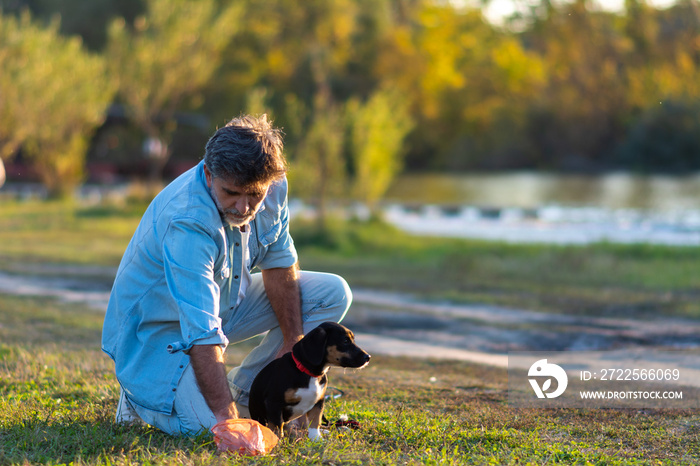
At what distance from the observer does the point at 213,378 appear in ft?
12.3

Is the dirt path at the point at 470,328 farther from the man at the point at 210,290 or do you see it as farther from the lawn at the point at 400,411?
the man at the point at 210,290

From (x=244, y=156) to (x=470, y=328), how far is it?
216 inches

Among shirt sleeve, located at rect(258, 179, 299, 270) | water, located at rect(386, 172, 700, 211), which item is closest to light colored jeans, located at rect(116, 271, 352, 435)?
shirt sleeve, located at rect(258, 179, 299, 270)

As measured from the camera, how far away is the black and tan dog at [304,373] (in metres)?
3.87

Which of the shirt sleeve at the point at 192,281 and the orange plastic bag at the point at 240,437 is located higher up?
the shirt sleeve at the point at 192,281

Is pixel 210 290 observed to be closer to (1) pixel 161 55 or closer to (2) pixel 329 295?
(2) pixel 329 295

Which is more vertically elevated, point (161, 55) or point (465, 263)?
point (161, 55)

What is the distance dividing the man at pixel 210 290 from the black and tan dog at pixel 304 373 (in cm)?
20

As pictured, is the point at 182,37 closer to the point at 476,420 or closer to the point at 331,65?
the point at 331,65

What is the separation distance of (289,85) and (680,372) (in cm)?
3650

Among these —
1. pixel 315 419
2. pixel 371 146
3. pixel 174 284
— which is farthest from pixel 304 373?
pixel 371 146

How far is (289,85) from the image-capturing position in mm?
41125

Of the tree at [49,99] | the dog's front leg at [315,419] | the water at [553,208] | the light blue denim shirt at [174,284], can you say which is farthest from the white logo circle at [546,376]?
the tree at [49,99]

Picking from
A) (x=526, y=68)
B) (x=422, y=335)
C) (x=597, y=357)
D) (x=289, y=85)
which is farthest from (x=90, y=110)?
(x=526, y=68)
